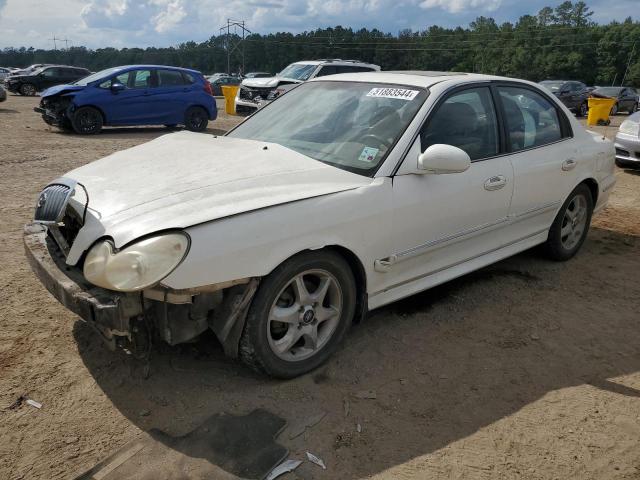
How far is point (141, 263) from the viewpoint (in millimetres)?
2418

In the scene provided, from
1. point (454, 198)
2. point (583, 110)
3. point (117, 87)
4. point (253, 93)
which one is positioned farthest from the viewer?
point (583, 110)

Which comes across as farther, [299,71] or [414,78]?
[299,71]

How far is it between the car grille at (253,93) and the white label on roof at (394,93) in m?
13.1

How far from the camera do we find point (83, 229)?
2762 mm

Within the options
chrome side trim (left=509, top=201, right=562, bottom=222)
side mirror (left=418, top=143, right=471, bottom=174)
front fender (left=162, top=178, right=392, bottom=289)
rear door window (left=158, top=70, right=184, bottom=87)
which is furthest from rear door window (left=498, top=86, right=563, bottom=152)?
rear door window (left=158, top=70, right=184, bottom=87)

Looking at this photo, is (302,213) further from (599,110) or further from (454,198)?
(599,110)

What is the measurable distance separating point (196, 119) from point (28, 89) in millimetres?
16724

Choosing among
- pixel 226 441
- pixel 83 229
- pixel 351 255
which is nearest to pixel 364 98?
pixel 351 255

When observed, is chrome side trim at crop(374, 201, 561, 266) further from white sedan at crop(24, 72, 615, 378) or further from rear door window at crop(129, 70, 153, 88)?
rear door window at crop(129, 70, 153, 88)

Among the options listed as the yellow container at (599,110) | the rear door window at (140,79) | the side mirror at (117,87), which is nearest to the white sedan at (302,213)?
the side mirror at (117,87)

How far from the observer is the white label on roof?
3.62 metres

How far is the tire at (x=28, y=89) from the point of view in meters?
26.0

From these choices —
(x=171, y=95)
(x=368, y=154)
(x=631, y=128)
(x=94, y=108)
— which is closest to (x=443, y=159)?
(x=368, y=154)

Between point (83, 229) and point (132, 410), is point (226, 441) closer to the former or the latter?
point (132, 410)
